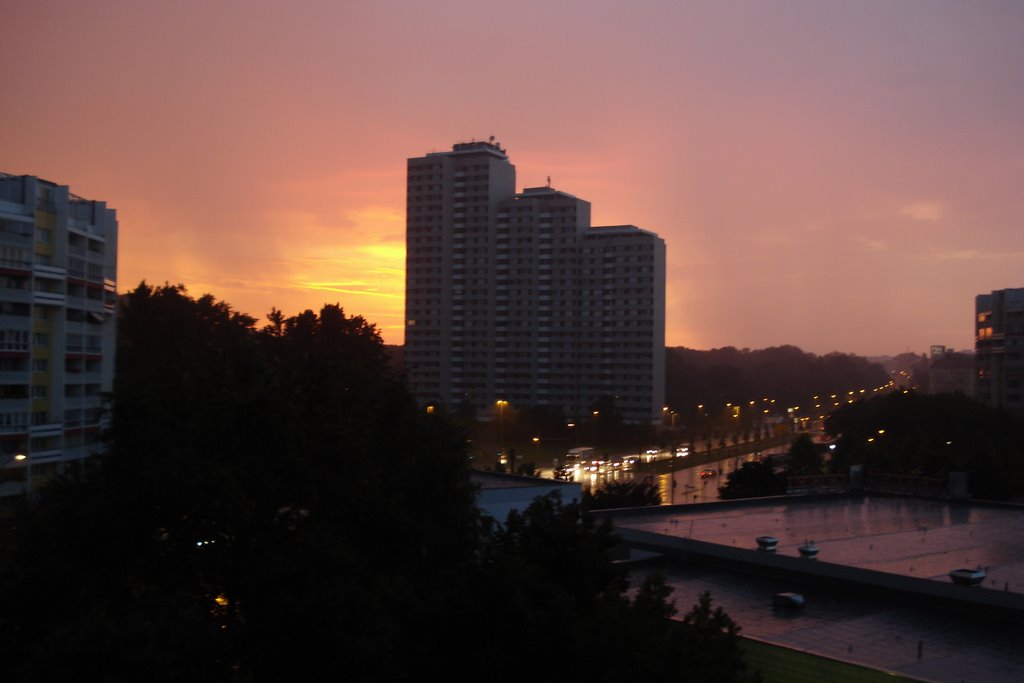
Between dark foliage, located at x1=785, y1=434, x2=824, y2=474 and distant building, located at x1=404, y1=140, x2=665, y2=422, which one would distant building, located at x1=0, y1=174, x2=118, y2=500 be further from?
distant building, located at x1=404, y1=140, x2=665, y2=422

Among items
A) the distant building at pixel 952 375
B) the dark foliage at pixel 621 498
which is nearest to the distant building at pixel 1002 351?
the dark foliage at pixel 621 498

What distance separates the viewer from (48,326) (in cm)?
2369

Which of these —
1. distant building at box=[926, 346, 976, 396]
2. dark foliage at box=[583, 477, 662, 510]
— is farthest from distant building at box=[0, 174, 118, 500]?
distant building at box=[926, 346, 976, 396]

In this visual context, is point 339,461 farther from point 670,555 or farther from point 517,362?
point 517,362

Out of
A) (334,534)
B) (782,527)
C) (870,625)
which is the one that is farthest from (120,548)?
(782,527)

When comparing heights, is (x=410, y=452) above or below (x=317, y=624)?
above

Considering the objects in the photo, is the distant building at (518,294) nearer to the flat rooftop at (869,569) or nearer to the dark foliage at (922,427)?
the dark foliage at (922,427)

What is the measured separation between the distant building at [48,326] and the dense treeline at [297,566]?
15.5 metres

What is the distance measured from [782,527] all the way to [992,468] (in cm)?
915

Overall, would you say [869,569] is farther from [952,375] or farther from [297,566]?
[952,375]

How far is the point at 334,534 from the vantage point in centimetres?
675

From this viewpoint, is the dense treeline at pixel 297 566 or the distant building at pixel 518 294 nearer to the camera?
the dense treeline at pixel 297 566

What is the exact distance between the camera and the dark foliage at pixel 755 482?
891 inches

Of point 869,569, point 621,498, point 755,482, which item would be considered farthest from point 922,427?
point 869,569
